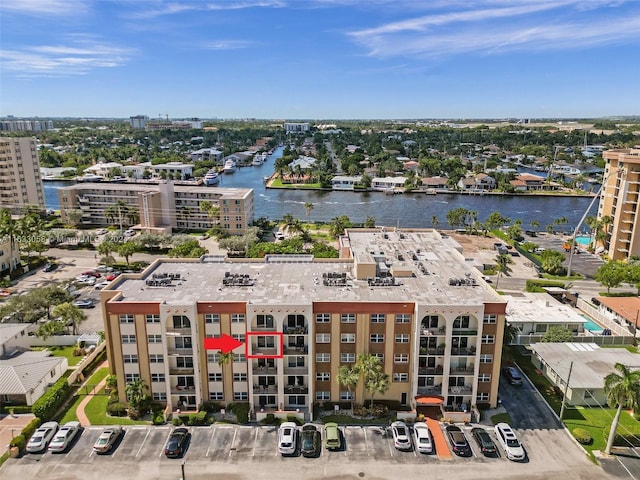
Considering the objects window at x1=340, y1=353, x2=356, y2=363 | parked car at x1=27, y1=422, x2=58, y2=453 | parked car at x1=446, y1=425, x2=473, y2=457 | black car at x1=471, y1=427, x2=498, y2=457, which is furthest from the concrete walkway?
black car at x1=471, y1=427, x2=498, y2=457

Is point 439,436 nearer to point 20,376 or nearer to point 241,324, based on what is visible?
point 241,324

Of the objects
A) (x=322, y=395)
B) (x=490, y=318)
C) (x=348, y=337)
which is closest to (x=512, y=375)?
(x=490, y=318)

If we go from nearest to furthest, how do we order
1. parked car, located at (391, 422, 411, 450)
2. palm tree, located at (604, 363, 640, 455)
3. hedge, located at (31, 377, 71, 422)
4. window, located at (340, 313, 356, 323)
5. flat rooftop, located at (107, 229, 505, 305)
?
palm tree, located at (604, 363, 640, 455)
parked car, located at (391, 422, 411, 450)
hedge, located at (31, 377, 71, 422)
window, located at (340, 313, 356, 323)
flat rooftop, located at (107, 229, 505, 305)

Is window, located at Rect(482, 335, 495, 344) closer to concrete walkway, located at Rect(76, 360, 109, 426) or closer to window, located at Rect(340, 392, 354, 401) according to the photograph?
window, located at Rect(340, 392, 354, 401)

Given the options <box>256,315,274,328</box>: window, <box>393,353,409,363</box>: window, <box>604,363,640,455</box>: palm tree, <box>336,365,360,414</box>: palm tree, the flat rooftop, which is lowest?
<box>336,365,360,414</box>: palm tree

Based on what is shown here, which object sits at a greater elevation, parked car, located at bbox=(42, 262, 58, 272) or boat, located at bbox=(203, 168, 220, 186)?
boat, located at bbox=(203, 168, 220, 186)

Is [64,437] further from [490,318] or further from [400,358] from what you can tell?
[490,318]

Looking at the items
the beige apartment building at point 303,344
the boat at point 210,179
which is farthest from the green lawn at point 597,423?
the boat at point 210,179
